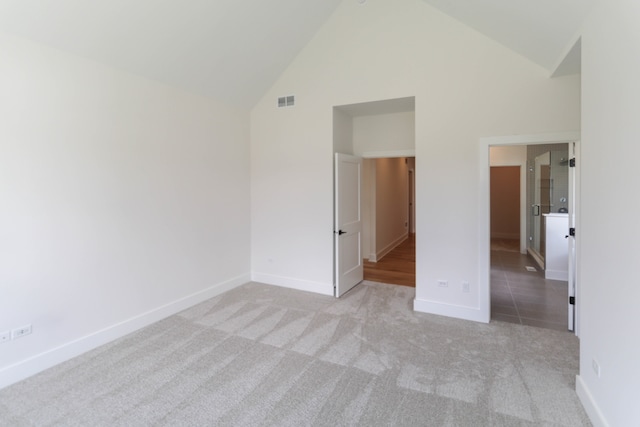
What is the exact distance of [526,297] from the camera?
14.9 feet

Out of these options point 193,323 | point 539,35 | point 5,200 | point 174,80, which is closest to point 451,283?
point 539,35

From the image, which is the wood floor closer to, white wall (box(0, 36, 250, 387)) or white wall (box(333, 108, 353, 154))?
white wall (box(333, 108, 353, 154))

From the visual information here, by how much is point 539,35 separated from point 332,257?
11.1 ft

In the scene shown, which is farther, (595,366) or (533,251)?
(533,251)

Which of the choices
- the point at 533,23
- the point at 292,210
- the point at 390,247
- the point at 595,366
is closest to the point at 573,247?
the point at 595,366

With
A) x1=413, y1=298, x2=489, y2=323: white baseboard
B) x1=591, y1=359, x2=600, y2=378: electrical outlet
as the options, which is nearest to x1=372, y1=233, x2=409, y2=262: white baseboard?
x1=413, y1=298, x2=489, y2=323: white baseboard

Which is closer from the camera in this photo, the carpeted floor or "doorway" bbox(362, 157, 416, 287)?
the carpeted floor

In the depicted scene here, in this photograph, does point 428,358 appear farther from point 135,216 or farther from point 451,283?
point 135,216

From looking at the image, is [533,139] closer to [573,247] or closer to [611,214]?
[573,247]

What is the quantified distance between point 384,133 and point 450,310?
8.90 ft

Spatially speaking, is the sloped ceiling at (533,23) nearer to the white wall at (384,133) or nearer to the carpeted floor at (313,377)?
the white wall at (384,133)

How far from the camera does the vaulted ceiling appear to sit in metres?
2.54

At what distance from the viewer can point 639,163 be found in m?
1.55

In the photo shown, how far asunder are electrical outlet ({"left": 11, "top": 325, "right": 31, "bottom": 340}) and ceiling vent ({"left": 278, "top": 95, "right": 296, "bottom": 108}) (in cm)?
392
